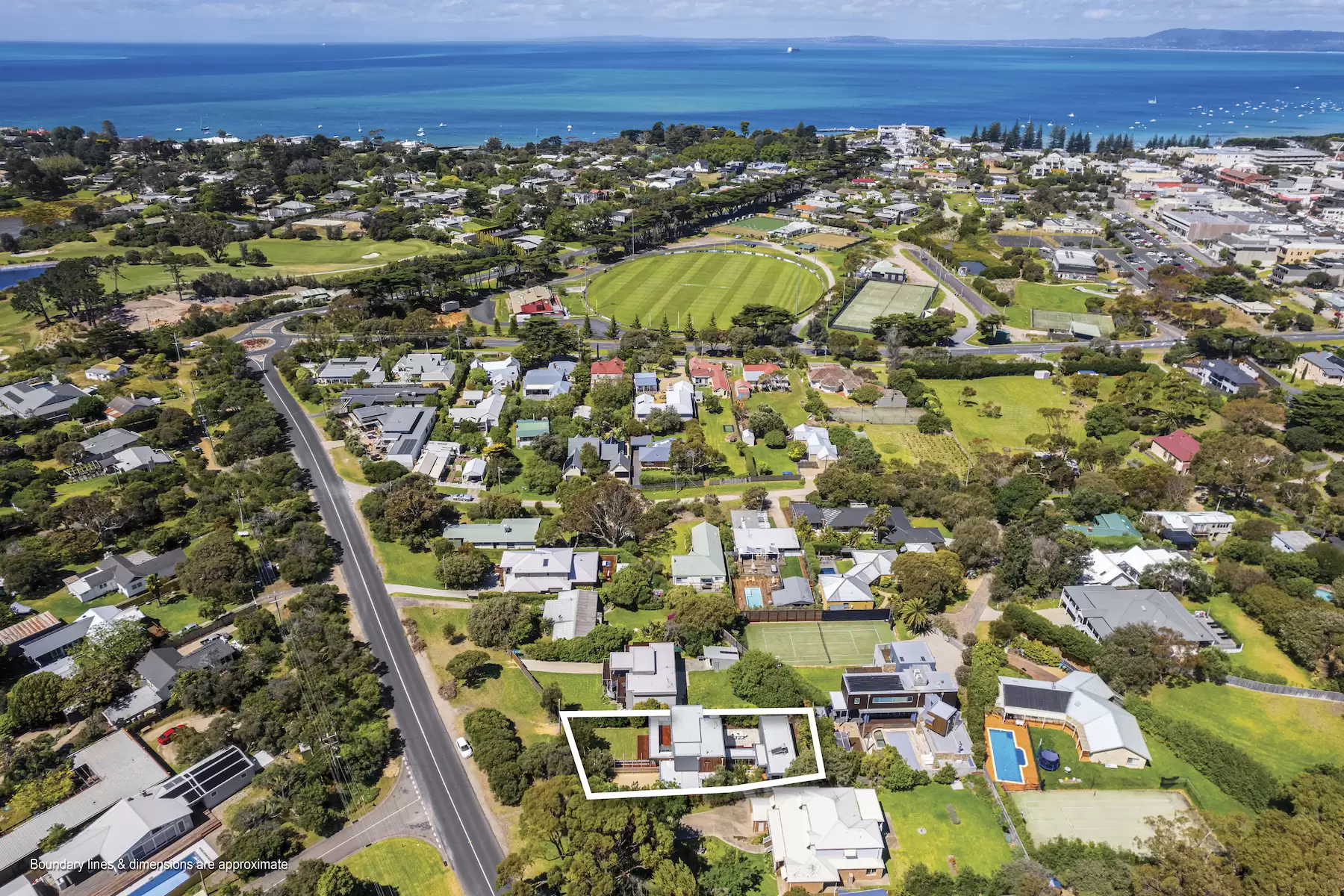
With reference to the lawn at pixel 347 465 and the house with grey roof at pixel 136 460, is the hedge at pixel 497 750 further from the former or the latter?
the house with grey roof at pixel 136 460

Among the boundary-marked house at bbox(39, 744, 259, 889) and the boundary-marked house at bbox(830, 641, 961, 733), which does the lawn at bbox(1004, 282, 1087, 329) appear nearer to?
the boundary-marked house at bbox(830, 641, 961, 733)

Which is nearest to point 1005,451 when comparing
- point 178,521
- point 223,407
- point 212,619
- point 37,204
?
point 212,619

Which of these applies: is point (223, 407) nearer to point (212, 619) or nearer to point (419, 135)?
point (212, 619)

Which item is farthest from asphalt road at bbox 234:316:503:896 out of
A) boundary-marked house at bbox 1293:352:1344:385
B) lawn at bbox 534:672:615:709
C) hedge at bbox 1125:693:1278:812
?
boundary-marked house at bbox 1293:352:1344:385

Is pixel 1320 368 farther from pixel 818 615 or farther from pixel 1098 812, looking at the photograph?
pixel 1098 812

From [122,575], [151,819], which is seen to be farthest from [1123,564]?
[122,575]
